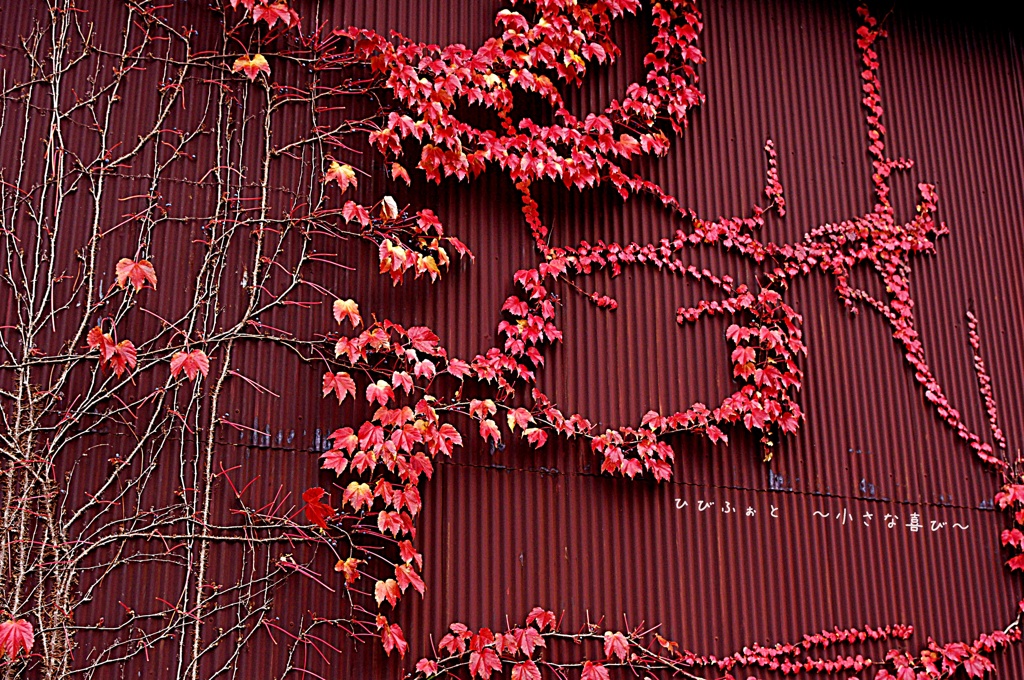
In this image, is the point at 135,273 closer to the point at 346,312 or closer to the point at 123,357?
the point at 123,357

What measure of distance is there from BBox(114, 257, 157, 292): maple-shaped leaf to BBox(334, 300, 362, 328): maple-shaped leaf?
0.73m

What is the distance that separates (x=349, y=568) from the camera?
4.14 meters

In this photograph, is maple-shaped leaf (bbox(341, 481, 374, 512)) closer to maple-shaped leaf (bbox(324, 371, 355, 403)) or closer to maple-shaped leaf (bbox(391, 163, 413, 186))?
maple-shaped leaf (bbox(324, 371, 355, 403))

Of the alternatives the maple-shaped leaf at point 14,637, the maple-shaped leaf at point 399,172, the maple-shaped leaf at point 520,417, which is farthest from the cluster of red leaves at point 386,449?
the maple-shaped leaf at point 14,637

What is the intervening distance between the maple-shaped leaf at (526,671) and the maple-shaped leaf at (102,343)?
2.02 m

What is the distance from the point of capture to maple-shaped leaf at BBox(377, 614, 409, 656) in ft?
13.4

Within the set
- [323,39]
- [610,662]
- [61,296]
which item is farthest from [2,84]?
[610,662]

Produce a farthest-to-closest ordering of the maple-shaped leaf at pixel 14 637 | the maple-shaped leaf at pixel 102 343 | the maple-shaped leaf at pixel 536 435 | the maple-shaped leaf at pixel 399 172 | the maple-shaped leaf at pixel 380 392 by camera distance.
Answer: the maple-shaped leaf at pixel 399 172
the maple-shaped leaf at pixel 536 435
the maple-shaped leaf at pixel 380 392
the maple-shaped leaf at pixel 102 343
the maple-shaped leaf at pixel 14 637

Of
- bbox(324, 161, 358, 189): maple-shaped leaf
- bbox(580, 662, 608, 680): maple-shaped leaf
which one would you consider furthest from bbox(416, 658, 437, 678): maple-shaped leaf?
bbox(324, 161, 358, 189): maple-shaped leaf

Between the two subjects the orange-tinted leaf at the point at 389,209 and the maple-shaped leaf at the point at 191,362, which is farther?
the orange-tinted leaf at the point at 389,209

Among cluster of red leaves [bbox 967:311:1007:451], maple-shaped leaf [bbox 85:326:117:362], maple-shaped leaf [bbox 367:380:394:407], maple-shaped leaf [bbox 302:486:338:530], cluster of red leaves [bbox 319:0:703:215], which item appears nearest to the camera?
maple-shaped leaf [bbox 85:326:117:362]

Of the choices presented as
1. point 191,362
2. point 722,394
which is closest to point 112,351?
point 191,362

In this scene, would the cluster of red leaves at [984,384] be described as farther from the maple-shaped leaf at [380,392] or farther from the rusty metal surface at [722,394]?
the maple-shaped leaf at [380,392]

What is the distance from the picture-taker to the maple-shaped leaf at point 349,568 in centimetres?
413
